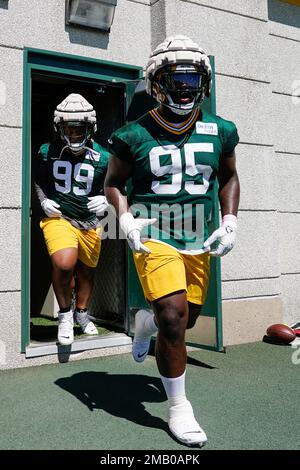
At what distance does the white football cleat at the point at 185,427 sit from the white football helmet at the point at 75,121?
253cm

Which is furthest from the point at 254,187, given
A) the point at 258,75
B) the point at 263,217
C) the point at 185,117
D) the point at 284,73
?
the point at 185,117

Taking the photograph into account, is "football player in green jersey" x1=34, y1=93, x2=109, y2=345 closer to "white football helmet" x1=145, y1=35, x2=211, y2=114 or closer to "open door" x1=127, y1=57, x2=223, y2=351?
"open door" x1=127, y1=57, x2=223, y2=351

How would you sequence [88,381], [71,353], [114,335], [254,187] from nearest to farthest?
[88,381] < [71,353] < [114,335] < [254,187]

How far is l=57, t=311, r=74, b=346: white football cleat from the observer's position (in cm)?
384

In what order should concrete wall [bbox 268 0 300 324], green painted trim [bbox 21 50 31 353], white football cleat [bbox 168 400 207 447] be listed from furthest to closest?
concrete wall [bbox 268 0 300 324], green painted trim [bbox 21 50 31 353], white football cleat [bbox 168 400 207 447]

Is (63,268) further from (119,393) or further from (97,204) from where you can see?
(119,393)

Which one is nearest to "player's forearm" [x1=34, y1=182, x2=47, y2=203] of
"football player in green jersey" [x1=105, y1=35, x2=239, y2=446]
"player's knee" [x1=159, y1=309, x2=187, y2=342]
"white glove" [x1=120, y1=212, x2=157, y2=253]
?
Answer: "football player in green jersey" [x1=105, y1=35, x2=239, y2=446]

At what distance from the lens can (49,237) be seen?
4.11 meters

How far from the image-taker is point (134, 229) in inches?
95.5

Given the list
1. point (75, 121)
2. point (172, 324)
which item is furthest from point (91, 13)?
point (172, 324)

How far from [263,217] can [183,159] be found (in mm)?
2424

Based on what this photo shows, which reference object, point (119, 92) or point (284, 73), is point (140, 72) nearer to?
point (119, 92)

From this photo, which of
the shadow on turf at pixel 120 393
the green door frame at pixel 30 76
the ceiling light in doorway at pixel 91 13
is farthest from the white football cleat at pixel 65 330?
the ceiling light in doorway at pixel 91 13

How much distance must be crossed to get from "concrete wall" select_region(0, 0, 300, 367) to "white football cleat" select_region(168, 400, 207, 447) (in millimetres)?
1809
